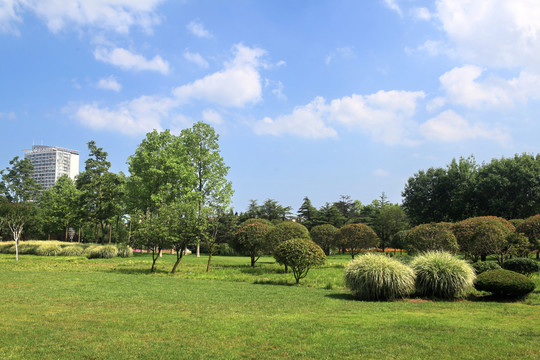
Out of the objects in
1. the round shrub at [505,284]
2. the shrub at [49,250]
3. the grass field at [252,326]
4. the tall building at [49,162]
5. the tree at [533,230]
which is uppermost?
the tall building at [49,162]

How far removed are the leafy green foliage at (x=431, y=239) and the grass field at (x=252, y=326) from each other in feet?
25.9

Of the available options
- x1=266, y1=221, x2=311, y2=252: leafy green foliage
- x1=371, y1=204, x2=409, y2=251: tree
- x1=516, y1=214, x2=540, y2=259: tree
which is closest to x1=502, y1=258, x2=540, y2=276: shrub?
x1=516, y1=214, x2=540, y2=259: tree

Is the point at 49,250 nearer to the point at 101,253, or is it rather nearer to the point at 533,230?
the point at 101,253

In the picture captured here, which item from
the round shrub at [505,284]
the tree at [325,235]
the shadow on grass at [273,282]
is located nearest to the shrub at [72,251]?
the tree at [325,235]

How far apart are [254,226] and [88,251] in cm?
1653

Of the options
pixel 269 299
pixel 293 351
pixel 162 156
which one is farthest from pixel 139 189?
pixel 293 351

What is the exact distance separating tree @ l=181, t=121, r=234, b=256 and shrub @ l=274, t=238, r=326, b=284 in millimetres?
17146

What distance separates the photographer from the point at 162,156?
3288 cm

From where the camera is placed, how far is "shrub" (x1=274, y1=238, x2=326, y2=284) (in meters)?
16.2

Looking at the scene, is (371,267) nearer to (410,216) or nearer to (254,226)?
(254,226)

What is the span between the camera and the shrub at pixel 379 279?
11367 mm

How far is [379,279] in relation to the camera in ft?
37.1

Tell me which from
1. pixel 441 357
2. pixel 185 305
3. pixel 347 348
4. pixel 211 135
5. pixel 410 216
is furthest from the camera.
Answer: pixel 410 216

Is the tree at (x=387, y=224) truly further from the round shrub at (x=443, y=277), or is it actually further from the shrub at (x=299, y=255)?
the round shrub at (x=443, y=277)
